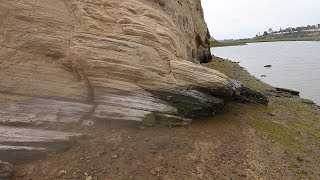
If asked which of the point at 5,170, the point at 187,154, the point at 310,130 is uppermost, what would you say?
the point at 5,170

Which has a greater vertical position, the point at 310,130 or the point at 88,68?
the point at 88,68

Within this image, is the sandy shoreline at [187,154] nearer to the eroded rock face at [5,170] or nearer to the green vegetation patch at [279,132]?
the green vegetation patch at [279,132]

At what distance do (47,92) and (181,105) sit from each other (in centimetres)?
889

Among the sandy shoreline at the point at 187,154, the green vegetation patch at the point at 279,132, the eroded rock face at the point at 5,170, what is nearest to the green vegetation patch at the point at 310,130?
the sandy shoreline at the point at 187,154

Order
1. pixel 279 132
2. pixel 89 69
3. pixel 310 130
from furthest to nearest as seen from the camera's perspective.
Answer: pixel 310 130
pixel 279 132
pixel 89 69

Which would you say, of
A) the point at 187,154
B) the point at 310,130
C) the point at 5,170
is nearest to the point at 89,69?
the point at 5,170

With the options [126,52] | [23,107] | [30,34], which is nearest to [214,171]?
[126,52]

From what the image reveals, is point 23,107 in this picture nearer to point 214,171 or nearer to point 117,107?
point 117,107

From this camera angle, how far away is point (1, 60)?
20891 millimetres

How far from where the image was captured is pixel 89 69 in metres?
22.6

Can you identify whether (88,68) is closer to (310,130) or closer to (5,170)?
(5,170)

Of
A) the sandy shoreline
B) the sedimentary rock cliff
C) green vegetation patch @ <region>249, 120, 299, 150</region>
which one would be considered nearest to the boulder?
the sedimentary rock cliff

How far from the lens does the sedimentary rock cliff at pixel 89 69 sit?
20922mm

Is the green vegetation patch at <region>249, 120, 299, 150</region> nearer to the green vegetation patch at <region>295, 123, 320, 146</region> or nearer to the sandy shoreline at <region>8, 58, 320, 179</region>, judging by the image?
the sandy shoreline at <region>8, 58, 320, 179</region>
